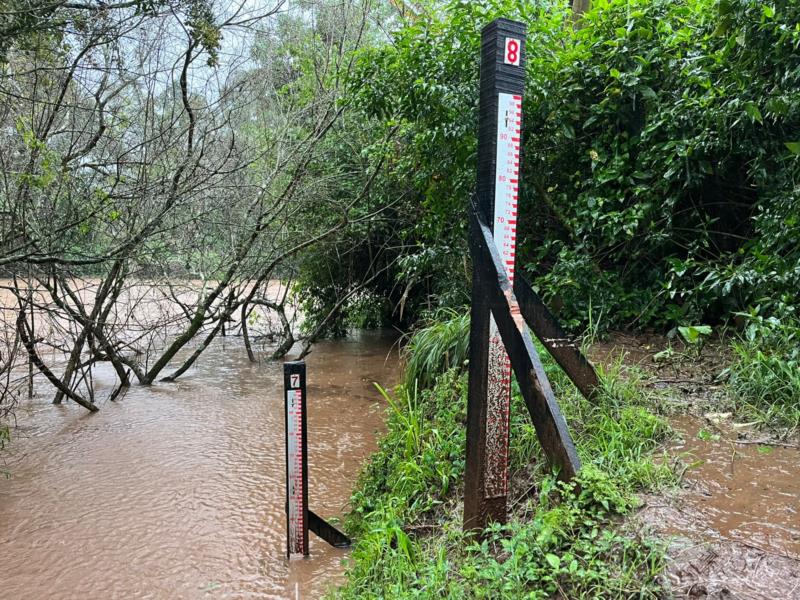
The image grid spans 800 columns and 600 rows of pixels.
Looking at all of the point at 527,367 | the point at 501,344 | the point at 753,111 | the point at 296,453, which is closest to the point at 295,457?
the point at 296,453

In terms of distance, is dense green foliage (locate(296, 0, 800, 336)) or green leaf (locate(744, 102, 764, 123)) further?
dense green foliage (locate(296, 0, 800, 336))

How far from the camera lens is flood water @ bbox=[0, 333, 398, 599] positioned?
3.48m

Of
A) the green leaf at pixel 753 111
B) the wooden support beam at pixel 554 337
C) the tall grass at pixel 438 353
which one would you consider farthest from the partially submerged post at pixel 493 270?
the tall grass at pixel 438 353

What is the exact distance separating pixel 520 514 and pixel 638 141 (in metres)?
3.33

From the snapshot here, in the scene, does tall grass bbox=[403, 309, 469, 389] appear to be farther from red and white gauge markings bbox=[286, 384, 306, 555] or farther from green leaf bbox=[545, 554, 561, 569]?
green leaf bbox=[545, 554, 561, 569]

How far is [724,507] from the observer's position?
2.26 meters

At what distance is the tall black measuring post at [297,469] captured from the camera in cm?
348

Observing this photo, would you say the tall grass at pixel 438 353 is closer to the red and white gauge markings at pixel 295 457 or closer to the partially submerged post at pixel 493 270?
the red and white gauge markings at pixel 295 457

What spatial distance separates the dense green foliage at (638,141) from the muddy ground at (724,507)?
104cm

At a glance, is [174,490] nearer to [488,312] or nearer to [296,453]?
[296,453]

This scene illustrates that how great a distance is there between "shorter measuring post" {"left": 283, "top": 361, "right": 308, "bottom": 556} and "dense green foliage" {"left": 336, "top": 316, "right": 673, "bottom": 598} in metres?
0.41

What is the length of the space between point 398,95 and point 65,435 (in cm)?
497

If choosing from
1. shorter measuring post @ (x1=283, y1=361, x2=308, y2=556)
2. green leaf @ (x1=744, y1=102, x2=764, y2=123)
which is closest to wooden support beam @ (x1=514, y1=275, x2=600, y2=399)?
shorter measuring post @ (x1=283, y1=361, x2=308, y2=556)

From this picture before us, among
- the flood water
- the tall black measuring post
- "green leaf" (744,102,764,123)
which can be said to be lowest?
the flood water
